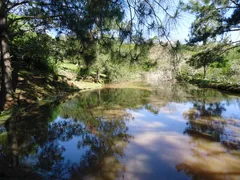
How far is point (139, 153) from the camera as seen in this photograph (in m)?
4.68

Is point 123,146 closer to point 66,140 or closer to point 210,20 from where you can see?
point 66,140

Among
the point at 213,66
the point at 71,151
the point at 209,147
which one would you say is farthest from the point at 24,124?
the point at 213,66

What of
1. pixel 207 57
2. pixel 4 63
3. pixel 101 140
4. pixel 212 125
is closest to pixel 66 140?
pixel 101 140

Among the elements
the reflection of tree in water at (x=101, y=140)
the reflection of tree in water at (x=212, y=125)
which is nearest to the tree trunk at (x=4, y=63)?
the reflection of tree in water at (x=101, y=140)

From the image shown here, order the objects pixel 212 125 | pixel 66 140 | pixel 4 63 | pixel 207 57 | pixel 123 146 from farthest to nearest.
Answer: pixel 207 57 → pixel 4 63 → pixel 212 125 → pixel 66 140 → pixel 123 146

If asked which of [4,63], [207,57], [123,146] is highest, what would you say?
[207,57]

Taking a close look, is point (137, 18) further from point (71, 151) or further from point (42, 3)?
point (71, 151)

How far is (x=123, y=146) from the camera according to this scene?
16.6 ft

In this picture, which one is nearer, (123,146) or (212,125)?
(123,146)

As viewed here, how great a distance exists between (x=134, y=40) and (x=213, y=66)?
25551 mm

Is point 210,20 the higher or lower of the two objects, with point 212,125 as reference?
higher

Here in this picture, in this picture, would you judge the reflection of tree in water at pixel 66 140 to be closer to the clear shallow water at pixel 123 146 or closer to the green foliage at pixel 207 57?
the clear shallow water at pixel 123 146

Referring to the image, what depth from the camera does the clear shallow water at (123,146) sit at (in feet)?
12.8

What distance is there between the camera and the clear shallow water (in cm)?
389
